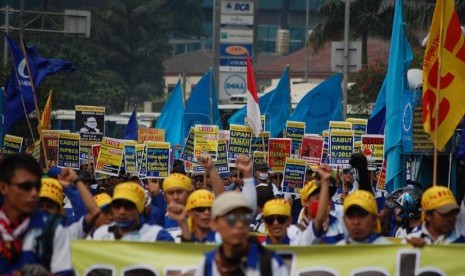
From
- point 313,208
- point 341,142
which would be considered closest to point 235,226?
point 313,208

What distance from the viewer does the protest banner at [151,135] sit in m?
22.6

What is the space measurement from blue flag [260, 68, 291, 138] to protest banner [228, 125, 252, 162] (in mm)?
4530

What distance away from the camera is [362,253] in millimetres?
8641

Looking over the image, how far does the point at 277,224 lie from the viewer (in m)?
9.40

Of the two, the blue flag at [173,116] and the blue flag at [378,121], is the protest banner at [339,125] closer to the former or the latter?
the blue flag at [378,121]

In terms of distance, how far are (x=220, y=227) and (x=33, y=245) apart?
0.93 m

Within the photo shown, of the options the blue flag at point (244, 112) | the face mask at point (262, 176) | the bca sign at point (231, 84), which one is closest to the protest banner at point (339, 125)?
the face mask at point (262, 176)

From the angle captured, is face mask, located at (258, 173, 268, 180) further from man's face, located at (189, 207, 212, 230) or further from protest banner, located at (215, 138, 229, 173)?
man's face, located at (189, 207, 212, 230)

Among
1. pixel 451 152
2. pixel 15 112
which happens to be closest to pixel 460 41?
pixel 451 152

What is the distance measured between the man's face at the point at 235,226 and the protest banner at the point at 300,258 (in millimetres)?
1831

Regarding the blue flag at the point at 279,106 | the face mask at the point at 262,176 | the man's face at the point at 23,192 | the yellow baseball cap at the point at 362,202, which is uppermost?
the blue flag at the point at 279,106

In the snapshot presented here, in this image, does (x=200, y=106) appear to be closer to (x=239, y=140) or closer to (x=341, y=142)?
(x=239, y=140)

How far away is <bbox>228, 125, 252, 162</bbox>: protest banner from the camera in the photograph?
1933 cm

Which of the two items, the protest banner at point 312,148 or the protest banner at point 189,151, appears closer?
the protest banner at point 312,148
